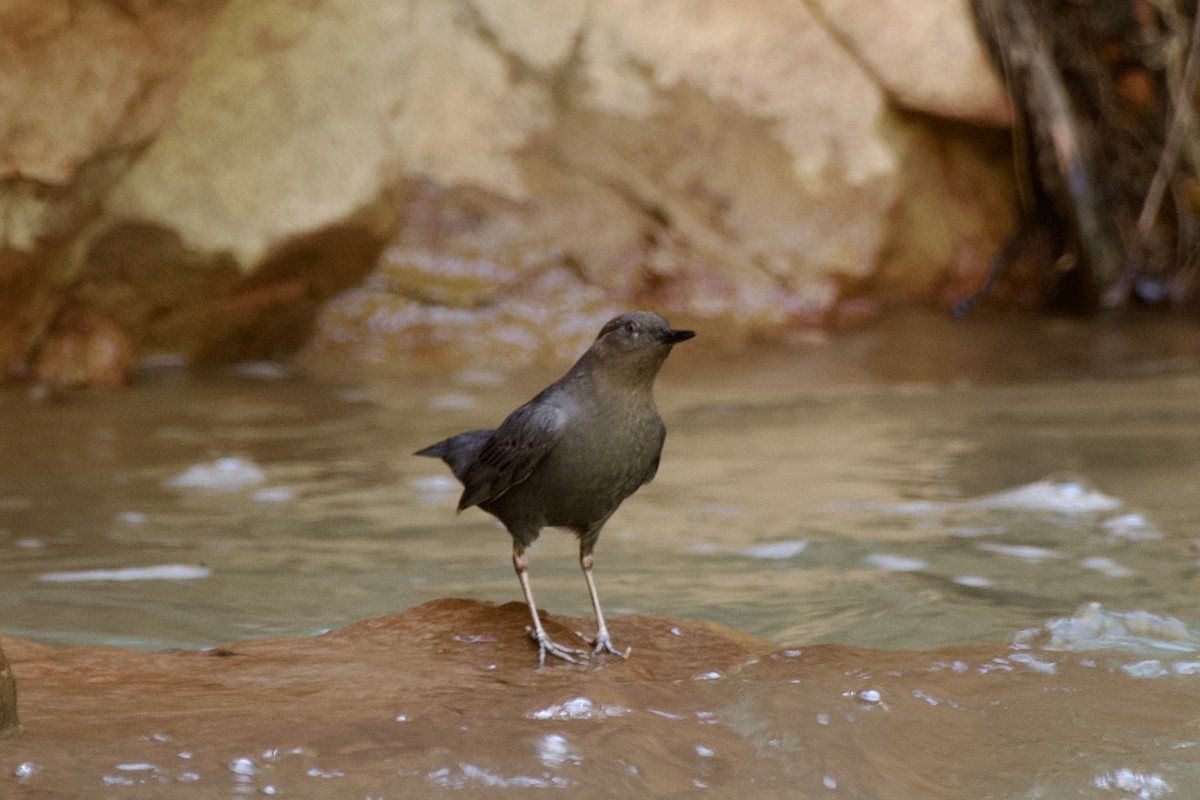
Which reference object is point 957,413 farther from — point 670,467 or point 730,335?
point 730,335

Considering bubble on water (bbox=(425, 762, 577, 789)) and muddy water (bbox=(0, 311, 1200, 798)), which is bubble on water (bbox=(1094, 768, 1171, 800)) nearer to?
muddy water (bbox=(0, 311, 1200, 798))

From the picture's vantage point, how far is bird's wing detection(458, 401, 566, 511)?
9.48 feet

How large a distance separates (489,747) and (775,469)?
3109 mm

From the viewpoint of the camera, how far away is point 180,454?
554cm

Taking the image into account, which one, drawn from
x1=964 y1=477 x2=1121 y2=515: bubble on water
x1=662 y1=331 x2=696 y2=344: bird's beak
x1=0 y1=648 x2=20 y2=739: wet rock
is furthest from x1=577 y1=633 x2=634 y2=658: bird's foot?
x1=964 y1=477 x2=1121 y2=515: bubble on water

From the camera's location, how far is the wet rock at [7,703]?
7.27ft

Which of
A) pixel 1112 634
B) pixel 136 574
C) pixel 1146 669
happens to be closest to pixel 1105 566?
pixel 1112 634

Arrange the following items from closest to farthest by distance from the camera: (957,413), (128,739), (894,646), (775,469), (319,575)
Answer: (128,739) < (894,646) < (319,575) < (775,469) < (957,413)

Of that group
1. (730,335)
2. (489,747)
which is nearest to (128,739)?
(489,747)

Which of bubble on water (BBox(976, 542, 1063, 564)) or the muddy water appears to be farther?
bubble on water (BBox(976, 542, 1063, 564))

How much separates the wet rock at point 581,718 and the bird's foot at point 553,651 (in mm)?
29

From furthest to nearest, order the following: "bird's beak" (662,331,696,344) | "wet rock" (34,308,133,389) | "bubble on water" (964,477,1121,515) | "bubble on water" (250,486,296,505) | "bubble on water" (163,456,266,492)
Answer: "wet rock" (34,308,133,389), "bubble on water" (163,456,266,492), "bubble on water" (250,486,296,505), "bubble on water" (964,477,1121,515), "bird's beak" (662,331,696,344)

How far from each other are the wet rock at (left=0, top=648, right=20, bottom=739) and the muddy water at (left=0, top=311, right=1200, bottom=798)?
3.53ft

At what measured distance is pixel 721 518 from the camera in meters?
4.64
